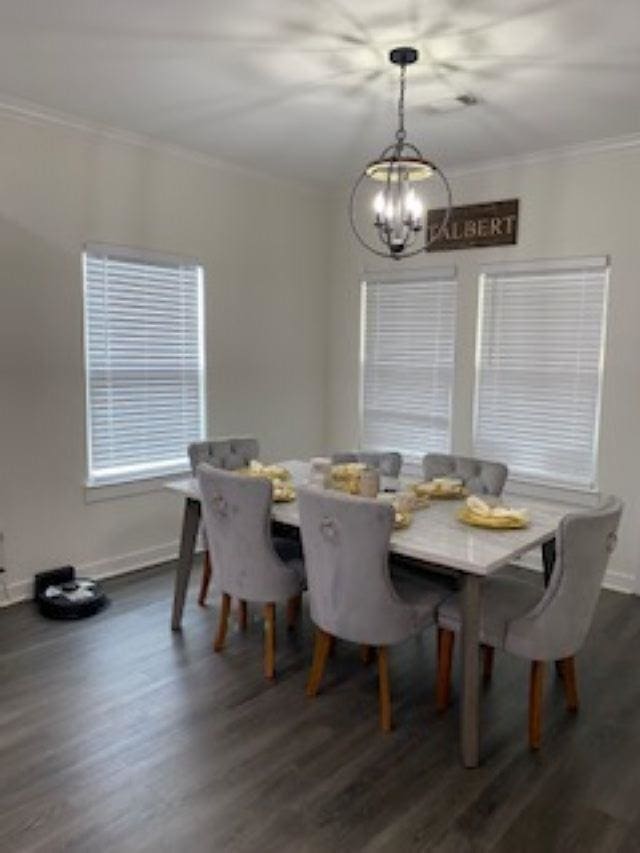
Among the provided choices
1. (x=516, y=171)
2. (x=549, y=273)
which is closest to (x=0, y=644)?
(x=549, y=273)

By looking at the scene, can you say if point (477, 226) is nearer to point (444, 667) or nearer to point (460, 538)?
point (460, 538)

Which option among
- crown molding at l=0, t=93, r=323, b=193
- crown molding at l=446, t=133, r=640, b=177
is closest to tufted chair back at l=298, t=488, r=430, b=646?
crown molding at l=0, t=93, r=323, b=193

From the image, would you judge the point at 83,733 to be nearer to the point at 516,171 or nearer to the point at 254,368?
the point at 254,368

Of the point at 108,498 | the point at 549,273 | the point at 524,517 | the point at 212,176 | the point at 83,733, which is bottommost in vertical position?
the point at 83,733

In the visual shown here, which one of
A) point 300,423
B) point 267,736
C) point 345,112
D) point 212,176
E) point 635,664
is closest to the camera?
point 267,736

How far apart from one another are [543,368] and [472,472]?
1282 mm

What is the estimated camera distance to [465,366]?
4762mm

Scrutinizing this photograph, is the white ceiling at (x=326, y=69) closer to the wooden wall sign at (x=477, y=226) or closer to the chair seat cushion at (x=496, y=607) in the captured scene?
the wooden wall sign at (x=477, y=226)

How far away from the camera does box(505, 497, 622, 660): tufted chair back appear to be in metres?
2.27

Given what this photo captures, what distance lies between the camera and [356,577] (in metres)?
2.49

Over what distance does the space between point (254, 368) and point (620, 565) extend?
115 inches

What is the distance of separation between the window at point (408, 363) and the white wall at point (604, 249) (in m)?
0.21

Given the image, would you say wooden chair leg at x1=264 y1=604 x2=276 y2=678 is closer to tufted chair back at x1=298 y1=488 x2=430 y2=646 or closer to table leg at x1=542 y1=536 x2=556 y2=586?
tufted chair back at x1=298 y1=488 x2=430 y2=646

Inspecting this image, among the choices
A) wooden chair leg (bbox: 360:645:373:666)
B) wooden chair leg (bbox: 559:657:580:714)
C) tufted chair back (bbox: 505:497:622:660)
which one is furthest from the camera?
wooden chair leg (bbox: 360:645:373:666)
